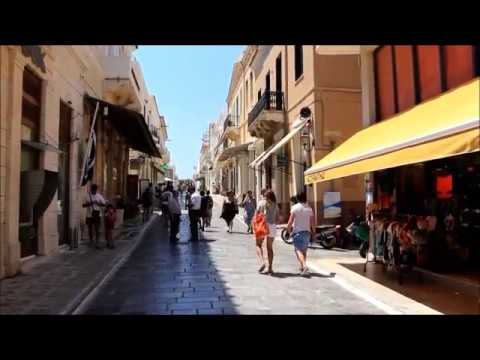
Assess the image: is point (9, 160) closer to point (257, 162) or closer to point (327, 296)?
point (327, 296)

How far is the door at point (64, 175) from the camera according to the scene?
11.8 meters

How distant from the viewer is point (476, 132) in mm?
4926

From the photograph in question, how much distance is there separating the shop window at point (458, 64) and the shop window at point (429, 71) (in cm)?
25

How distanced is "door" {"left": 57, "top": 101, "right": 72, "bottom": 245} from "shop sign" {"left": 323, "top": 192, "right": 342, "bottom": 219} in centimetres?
758

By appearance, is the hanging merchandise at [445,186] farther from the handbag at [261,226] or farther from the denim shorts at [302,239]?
the handbag at [261,226]

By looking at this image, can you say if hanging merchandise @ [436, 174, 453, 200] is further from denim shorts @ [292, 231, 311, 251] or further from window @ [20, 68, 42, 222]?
window @ [20, 68, 42, 222]

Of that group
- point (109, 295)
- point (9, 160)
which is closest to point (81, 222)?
point (9, 160)

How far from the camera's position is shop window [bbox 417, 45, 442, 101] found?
27.7ft

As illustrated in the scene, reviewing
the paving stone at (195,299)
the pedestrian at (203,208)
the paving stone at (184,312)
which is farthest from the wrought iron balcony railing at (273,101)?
the paving stone at (184,312)

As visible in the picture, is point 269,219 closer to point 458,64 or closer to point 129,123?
point 458,64

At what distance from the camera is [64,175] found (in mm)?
12227

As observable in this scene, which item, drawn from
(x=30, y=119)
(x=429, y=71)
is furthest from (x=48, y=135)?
(x=429, y=71)

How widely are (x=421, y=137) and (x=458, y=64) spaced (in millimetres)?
2492
